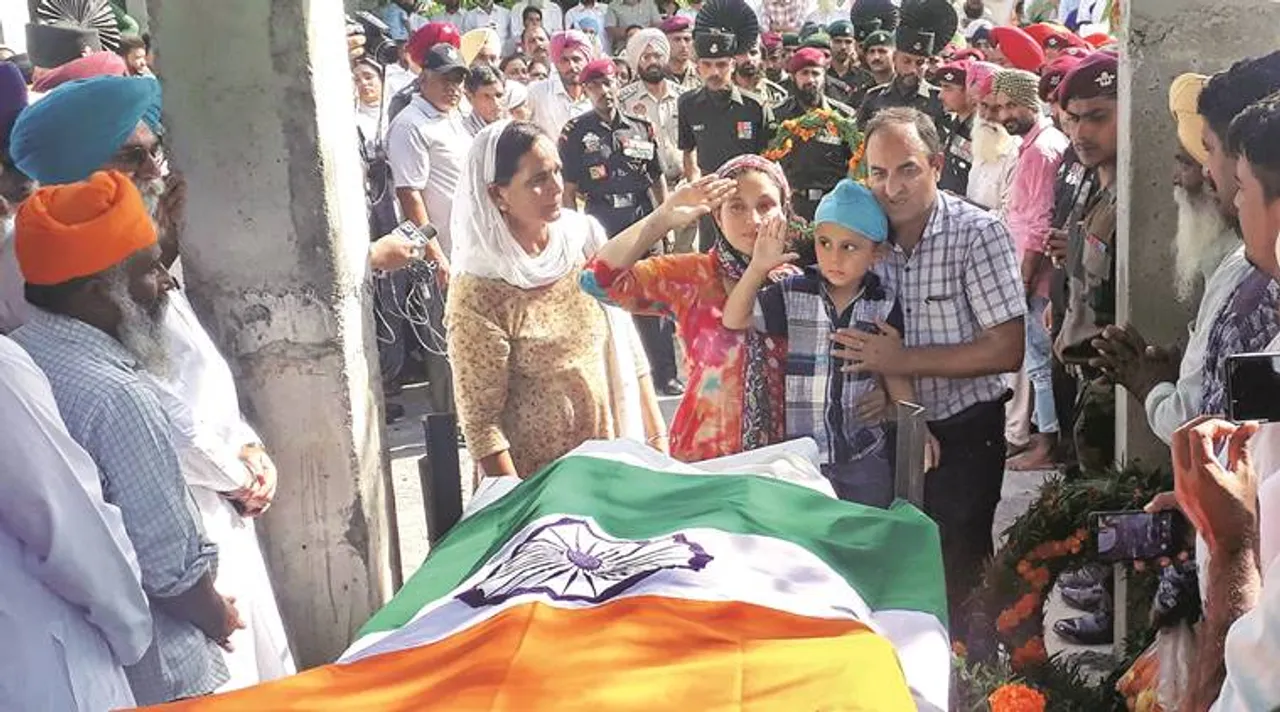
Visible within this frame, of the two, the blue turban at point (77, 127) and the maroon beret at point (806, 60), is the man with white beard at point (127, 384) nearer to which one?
the blue turban at point (77, 127)

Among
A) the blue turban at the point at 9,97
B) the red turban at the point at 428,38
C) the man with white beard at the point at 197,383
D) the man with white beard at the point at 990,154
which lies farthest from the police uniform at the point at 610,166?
the man with white beard at the point at 197,383

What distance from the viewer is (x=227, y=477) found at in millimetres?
3344

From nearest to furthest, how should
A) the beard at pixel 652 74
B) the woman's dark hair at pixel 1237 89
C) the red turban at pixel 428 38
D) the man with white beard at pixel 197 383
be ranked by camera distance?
the woman's dark hair at pixel 1237 89
the man with white beard at pixel 197 383
the red turban at pixel 428 38
the beard at pixel 652 74

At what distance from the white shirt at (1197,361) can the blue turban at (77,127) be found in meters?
2.57

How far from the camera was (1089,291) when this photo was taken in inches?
189

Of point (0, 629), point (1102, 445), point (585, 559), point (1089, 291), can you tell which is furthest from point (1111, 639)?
point (0, 629)

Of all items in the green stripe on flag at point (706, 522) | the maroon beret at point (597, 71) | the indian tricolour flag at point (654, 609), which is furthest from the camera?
the maroon beret at point (597, 71)

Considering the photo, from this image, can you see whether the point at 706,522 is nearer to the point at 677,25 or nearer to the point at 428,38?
the point at 428,38

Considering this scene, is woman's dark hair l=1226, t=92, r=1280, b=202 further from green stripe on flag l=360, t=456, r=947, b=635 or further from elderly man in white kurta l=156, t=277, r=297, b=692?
elderly man in white kurta l=156, t=277, r=297, b=692

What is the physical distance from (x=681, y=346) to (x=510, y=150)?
825 mm

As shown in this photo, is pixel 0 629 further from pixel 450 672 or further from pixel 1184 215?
pixel 1184 215

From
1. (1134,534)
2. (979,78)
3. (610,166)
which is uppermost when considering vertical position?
(979,78)

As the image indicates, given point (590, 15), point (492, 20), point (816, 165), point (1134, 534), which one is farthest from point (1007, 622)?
point (492, 20)

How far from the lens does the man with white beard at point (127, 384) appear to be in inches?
111
